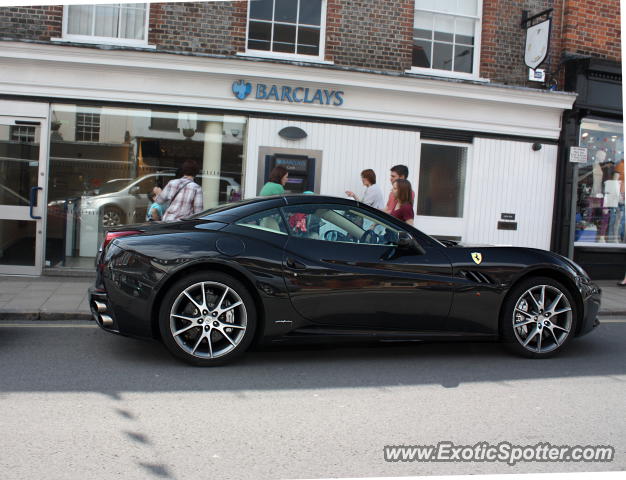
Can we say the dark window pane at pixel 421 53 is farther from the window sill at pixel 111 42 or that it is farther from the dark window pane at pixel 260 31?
the window sill at pixel 111 42

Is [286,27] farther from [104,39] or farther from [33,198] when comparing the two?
[33,198]

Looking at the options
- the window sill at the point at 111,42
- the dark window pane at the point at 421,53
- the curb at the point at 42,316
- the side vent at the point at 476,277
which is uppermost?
the dark window pane at the point at 421,53

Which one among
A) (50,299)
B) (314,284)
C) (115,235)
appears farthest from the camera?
(50,299)

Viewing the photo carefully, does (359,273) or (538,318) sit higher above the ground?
(359,273)

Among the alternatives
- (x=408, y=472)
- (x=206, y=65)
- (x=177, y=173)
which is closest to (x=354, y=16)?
(x=206, y=65)

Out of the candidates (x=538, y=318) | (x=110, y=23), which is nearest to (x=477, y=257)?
(x=538, y=318)

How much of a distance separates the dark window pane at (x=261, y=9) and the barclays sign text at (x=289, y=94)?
1361 millimetres

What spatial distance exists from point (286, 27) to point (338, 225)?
21.5ft

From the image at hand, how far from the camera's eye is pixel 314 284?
207 inches

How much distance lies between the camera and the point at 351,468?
3355mm

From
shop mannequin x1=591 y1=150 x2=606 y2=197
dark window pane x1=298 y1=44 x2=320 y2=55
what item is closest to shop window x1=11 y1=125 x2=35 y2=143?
dark window pane x1=298 y1=44 x2=320 y2=55

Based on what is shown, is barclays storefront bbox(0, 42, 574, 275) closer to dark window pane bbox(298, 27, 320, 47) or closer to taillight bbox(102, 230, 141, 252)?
dark window pane bbox(298, 27, 320, 47)

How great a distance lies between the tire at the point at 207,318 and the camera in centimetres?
510

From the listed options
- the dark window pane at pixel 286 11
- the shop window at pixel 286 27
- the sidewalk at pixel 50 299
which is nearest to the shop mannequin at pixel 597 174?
the sidewalk at pixel 50 299
